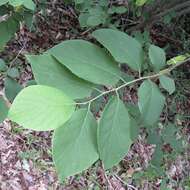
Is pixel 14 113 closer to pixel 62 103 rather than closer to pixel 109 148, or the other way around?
pixel 62 103

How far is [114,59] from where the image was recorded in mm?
799

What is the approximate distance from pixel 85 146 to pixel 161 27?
2.63 m

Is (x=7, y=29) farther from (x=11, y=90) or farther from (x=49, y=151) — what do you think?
(x=49, y=151)

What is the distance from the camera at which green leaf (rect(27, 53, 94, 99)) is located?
70 cm

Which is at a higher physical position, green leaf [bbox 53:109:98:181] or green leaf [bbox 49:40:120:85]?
green leaf [bbox 49:40:120:85]

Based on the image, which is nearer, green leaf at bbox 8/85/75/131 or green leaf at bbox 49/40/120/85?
green leaf at bbox 8/85/75/131

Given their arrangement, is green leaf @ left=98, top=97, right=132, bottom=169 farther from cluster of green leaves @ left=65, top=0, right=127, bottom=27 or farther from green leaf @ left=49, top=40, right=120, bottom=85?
cluster of green leaves @ left=65, top=0, right=127, bottom=27

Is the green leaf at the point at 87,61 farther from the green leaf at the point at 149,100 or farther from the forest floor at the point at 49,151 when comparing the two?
the forest floor at the point at 49,151

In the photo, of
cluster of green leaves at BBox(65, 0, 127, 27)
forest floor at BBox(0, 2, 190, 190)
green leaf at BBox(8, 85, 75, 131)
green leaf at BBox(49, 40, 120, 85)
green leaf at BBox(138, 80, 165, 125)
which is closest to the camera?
green leaf at BBox(8, 85, 75, 131)

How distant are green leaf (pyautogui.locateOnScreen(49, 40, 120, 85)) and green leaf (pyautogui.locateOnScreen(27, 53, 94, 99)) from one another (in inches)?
0.5

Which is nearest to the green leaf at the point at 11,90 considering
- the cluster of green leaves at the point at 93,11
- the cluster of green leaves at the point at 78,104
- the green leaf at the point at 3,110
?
the green leaf at the point at 3,110

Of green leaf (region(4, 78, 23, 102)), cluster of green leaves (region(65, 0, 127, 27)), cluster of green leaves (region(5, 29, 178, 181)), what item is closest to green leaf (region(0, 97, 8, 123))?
green leaf (region(4, 78, 23, 102))

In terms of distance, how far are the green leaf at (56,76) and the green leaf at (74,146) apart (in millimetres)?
39

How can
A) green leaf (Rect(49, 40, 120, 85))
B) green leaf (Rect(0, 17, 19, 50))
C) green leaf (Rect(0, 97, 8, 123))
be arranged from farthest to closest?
green leaf (Rect(0, 17, 19, 50)), green leaf (Rect(0, 97, 8, 123)), green leaf (Rect(49, 40, 120, 85))
